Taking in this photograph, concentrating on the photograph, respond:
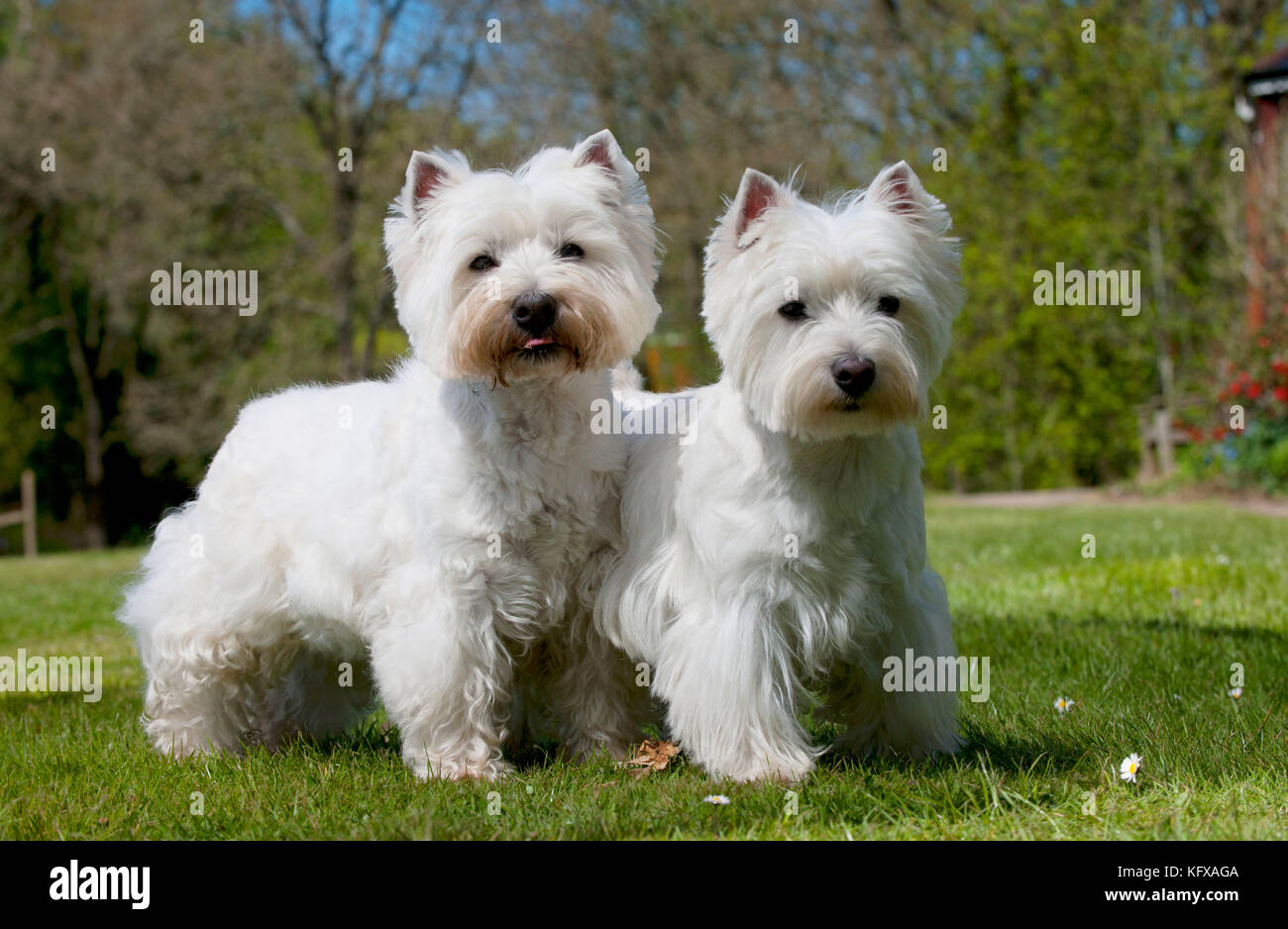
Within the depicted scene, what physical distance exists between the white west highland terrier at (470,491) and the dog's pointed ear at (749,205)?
0.43 metres

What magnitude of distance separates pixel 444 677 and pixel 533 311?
46.5 inches

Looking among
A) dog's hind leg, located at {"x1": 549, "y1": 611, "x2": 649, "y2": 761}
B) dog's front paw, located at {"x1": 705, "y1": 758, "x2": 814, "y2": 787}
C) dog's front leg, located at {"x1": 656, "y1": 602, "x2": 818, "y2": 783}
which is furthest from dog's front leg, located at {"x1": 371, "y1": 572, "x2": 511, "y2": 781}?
dog's front paw, located at {"x1": 705, "y1": 758, "x2": 814, "y2": 787}

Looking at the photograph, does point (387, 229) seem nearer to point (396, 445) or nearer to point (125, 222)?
point (396, 445)

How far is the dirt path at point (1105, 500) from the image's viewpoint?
1275cm

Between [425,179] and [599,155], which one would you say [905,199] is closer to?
[599,155]

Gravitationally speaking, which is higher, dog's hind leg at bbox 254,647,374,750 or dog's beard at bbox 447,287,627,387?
dog's beard at bbox 447,287,627,387

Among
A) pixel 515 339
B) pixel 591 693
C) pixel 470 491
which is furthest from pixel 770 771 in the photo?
pixel 515 339

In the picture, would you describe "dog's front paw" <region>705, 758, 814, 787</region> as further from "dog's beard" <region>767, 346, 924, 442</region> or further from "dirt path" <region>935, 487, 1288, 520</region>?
"dirt path" <region>935, 487, 1288, 520</region>

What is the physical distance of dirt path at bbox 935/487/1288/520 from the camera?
41.8 feet

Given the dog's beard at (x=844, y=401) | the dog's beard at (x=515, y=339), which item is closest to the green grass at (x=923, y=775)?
the dog's beard at (x=844, y=401)

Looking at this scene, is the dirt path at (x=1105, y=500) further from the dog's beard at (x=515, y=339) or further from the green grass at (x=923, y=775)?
the dog's beard at (x=515, y=339)

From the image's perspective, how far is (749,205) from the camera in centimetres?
370

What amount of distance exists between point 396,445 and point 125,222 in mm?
19822

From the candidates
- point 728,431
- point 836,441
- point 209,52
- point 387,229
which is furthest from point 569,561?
point 209,52
